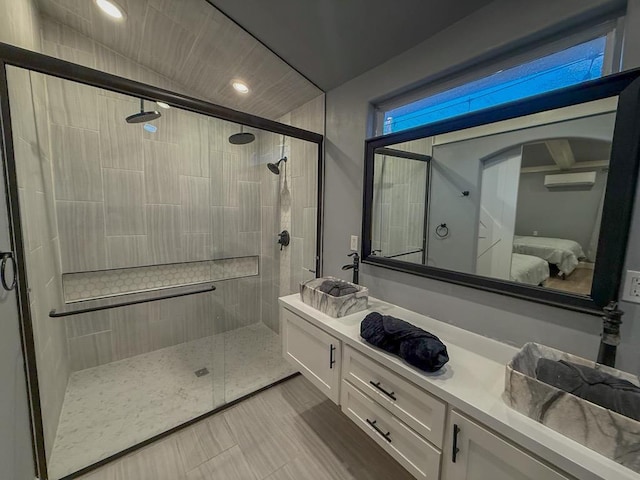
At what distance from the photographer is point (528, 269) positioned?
1085 millimetres

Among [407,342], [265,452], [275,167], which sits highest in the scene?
[275,167]

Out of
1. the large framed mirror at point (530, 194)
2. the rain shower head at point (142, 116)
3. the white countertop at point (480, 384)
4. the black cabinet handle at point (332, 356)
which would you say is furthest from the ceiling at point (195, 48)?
the black cabinet handle at point (332, 356)

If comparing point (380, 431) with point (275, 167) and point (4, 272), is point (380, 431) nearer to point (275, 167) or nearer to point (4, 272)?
point (4, 272)

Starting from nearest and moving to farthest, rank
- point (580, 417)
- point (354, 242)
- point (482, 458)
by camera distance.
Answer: point (580, 417)
point (482, 458)
point (354, 242)

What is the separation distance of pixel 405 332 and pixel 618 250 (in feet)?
2.63

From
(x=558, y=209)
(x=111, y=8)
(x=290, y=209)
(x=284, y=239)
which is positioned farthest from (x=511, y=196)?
(x=111, y=8)

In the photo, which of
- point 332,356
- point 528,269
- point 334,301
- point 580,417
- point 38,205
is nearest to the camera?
point 580,417

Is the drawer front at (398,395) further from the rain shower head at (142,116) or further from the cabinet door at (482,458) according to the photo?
the rain shower head at (142,116)

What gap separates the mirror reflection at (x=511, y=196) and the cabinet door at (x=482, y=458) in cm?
67

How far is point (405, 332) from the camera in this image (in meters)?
1.03

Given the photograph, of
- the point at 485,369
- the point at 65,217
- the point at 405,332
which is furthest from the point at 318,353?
the point at 65,217

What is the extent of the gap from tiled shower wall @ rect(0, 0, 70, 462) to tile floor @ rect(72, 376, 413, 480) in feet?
1.93

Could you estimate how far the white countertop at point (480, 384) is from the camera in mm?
611

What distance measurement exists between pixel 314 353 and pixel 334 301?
321 millimetres
